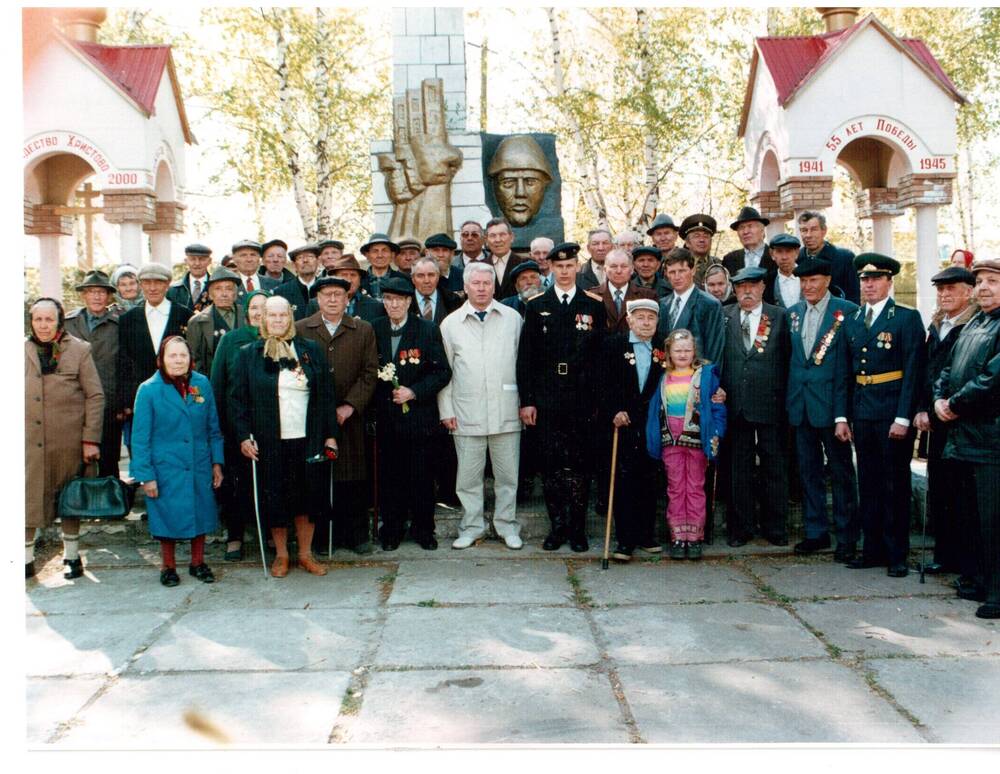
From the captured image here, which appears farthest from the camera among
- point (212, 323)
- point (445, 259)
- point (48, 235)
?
point (48, 235)

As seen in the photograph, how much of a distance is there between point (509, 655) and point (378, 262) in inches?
148

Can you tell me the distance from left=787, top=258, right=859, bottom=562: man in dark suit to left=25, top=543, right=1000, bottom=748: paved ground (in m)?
0.26

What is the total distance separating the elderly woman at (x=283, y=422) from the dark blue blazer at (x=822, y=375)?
10.0 feet

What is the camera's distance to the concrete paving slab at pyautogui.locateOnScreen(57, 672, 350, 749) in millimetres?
3602

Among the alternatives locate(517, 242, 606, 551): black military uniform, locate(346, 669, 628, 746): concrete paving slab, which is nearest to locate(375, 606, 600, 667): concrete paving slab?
locate(346, 669, 628, 746): concrete paving slab

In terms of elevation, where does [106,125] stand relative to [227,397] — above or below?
above

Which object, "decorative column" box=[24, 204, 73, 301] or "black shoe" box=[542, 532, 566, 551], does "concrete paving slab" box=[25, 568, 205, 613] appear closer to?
"black shoe" box=[542, 532, 566, 551]

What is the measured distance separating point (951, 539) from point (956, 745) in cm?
254

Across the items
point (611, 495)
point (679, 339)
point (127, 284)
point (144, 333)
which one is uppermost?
point (127, 284)

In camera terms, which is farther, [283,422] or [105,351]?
[105,351]

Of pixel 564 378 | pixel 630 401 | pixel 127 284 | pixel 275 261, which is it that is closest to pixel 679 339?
pixel 630 401

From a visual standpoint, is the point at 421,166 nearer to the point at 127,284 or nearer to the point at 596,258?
the point at 596,258

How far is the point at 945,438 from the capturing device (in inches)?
217

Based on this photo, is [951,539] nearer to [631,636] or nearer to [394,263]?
[631,636]
